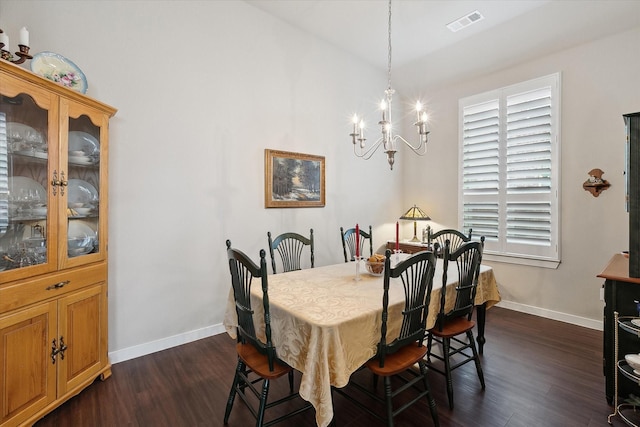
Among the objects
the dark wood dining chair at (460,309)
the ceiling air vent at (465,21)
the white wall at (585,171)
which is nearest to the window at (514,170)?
the white wall at (585,171)

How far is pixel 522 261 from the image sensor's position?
12.7 ft

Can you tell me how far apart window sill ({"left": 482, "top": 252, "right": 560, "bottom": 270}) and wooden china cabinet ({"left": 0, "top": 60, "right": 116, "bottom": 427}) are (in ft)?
14.3

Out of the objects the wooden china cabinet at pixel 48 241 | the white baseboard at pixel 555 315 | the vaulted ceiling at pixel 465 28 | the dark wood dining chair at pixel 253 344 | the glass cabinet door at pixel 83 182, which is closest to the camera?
the dark wood dining chair at pixel 253 344

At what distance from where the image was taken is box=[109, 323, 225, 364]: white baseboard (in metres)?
2.63

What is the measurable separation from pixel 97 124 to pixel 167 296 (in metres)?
1.58

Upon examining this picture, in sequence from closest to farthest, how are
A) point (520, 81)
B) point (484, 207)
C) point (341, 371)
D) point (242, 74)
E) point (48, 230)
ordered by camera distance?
point (341, 371) < point (48, 230) < point (242, 74) < point (520, 81) < point (484, 207)

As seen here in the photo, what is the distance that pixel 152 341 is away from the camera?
2.81 m

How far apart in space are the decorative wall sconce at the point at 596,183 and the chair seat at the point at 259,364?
365 cm

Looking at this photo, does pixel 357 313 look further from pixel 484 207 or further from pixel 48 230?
pixel 484 207

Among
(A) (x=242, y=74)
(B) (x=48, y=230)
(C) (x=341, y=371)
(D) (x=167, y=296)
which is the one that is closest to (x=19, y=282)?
(B) (x=48, y=230)

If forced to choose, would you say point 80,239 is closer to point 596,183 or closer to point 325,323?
point 325,323

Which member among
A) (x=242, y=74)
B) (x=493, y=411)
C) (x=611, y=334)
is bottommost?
(x=493, y=411)

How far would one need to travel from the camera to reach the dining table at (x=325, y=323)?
1.50 meters

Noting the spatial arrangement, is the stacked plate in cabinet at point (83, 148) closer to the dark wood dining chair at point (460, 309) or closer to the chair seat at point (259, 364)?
the chair seat at point (259, 364)
